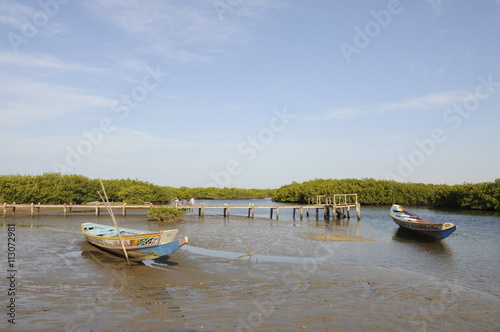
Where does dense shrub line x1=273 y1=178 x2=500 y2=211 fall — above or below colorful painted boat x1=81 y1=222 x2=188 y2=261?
above

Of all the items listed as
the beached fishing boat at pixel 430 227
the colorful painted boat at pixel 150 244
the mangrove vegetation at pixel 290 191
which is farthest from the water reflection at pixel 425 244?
the mangrove vegetation at pixel 290 191

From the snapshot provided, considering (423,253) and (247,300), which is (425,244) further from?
(247,300)

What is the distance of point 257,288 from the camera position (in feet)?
39.3

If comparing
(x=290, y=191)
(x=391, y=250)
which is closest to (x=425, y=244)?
(x=391, y=250)

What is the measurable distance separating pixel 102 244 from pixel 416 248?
17479 mm

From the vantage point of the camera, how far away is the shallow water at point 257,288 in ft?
29.2

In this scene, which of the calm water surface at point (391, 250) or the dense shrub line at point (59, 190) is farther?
the dense shrub line at point (59, 190)

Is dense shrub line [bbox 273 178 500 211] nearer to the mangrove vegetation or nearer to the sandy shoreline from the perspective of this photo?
the mangrove vegetation

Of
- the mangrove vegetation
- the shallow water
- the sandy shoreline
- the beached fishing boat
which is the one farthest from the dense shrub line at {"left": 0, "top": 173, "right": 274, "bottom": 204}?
the sandy shoreline

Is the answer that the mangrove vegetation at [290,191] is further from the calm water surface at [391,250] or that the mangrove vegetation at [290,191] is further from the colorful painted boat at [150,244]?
the colorful painted boat at [150,244]

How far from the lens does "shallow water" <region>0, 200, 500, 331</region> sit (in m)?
8.91

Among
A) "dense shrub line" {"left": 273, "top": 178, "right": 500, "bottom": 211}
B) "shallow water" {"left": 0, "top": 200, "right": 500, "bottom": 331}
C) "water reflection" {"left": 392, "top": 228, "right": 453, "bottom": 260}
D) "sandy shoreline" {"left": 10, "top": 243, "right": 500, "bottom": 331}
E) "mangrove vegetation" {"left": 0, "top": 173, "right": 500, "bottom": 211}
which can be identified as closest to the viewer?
"sandy shoreline" {"left": 10, "top": 243, "right": 500, "bottom": 331}

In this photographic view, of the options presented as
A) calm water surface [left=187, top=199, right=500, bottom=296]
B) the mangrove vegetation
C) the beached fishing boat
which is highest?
the mangrove vegetation

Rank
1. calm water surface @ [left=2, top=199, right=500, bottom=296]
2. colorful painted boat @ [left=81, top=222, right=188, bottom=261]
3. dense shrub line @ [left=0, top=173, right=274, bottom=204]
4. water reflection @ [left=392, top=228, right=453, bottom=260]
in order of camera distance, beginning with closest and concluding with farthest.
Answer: colorful painted boat @ [left=81, top=222, right=188, bottom=261] < calm water surface @ [left=2, top=199, right=500, bottom=296] < water reflection @ [left=392, top=228, right=453, bottom=260] < dense shrub line @ [left=0, top=173, right=274, bottom=204]
